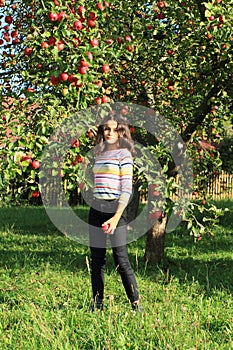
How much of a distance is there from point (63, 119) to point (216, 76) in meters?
2.30

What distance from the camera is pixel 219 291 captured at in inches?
199

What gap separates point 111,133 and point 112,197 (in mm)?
516

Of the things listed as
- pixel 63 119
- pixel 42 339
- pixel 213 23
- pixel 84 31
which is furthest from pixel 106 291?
pixel 213 23

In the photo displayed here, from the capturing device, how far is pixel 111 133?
13.1 feet

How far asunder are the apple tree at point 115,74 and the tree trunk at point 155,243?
13 millimetres

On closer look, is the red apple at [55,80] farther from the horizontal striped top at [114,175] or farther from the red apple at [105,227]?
the red apple at [105,227]

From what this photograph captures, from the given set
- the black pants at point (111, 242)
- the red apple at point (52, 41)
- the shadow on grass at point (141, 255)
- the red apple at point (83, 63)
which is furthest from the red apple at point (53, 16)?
the shadow on grass at point (141, 255)

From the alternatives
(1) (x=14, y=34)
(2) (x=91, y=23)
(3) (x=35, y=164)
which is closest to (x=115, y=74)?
(1) (x=14, y=34)

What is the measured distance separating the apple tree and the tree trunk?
0.01 m

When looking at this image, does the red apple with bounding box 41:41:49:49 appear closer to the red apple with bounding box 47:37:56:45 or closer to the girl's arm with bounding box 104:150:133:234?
the red apple with bounding box 47:37:56:45

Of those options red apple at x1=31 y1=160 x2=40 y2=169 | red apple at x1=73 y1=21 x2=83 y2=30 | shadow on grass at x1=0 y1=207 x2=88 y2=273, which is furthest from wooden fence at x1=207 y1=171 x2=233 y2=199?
red apple at x1=31 y1=160 x2=40 y2=169

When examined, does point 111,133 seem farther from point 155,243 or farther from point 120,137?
point 155,243

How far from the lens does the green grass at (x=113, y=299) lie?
346 centimetres

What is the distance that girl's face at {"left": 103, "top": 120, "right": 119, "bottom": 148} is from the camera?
4.01m
